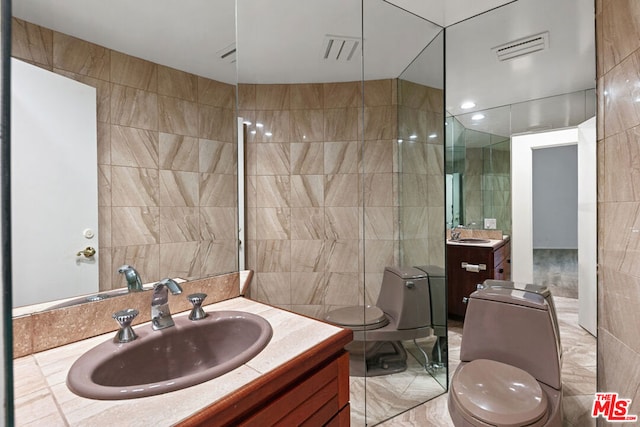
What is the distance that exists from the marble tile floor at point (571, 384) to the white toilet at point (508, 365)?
1.46ft

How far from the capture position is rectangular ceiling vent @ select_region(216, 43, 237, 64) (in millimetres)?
1260

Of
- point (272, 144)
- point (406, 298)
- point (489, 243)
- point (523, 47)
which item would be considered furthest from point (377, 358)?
point (523, 47)

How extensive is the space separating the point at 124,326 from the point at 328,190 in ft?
5.42

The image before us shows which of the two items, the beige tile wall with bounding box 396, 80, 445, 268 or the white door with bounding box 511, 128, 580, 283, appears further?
the white door with bounding box 511, 128, 580, 283

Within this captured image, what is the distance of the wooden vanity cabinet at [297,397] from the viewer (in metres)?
0.59

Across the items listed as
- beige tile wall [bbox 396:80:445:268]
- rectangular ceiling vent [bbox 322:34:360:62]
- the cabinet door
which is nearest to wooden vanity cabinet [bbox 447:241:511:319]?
the cabinet door

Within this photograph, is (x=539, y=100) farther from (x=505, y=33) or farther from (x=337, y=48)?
(x=337, y=48)

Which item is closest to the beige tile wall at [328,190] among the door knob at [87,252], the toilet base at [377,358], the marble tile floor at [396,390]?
the toilet base at [377,358]

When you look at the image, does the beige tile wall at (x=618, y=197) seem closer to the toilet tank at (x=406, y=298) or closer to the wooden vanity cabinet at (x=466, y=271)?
the toilet tank at (x=406, y=298)

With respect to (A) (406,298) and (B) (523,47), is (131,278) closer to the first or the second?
(A) (406,298)

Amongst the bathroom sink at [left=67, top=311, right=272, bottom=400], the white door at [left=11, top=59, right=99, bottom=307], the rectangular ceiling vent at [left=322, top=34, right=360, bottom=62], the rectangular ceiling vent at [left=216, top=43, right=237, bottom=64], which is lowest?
the bathroom sink at [left=67, top=311, right=272, bottom=400]

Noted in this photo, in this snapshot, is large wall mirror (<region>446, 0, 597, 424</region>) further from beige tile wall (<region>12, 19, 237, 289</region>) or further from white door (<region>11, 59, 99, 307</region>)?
white door (<region>11, 59, 99, 307</region>)

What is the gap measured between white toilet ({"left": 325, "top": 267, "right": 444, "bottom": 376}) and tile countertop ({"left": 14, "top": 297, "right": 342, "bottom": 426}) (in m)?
1.18

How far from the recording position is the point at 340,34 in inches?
71.4
